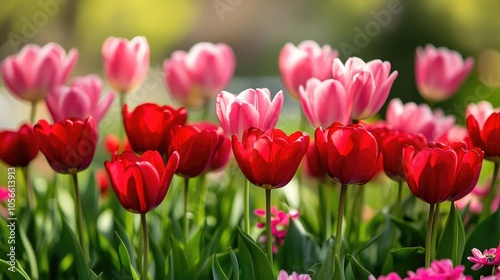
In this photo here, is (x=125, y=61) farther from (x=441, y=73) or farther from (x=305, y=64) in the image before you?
(x=441, y=73)

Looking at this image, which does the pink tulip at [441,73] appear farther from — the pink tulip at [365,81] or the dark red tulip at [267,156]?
the dark red tulip at [267,156]

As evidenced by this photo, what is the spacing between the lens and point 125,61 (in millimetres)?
1669

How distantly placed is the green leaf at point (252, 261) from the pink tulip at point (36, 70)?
28.3 inches

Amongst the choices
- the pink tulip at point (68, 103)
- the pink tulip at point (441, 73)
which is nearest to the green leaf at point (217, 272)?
the pink tulip at point (68, 103)

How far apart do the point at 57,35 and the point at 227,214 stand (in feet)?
24.0

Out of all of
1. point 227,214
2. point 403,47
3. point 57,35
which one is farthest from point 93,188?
point 57,35

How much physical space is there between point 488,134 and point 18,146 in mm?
754

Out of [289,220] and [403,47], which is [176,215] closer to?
[289,220]

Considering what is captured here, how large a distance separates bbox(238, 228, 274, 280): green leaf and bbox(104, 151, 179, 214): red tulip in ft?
0.40

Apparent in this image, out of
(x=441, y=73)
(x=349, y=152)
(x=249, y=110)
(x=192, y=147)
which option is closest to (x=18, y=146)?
(x=192, y=147)

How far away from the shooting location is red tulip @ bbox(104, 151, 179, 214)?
100 cm

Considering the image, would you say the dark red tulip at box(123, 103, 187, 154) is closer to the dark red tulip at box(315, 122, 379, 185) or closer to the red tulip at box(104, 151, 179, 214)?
the red tulip at box(104, 151, 179, 214)

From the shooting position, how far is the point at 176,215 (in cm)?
149

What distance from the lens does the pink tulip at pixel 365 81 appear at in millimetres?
1146
